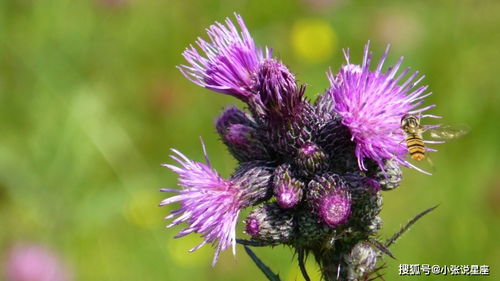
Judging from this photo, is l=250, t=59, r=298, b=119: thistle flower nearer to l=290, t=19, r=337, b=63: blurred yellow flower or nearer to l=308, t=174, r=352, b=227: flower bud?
l=308, t=174, r=352, b=227: flower bud

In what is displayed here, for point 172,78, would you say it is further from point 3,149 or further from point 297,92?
point 297,92

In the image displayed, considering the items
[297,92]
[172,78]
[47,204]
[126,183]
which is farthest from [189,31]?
[297,92]

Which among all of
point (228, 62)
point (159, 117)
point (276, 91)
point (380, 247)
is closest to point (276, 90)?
point (276, 91)

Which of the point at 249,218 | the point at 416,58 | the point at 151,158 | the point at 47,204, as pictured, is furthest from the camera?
the point at 416,58

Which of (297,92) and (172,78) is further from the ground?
(172,78)

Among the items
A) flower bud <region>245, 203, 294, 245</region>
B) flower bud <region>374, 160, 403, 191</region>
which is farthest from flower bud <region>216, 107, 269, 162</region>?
flower bud <region>374, 160, 403, 191</region>

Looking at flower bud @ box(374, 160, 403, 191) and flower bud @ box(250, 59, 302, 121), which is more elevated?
flower bud @ box(250, 59, 302, 121)
